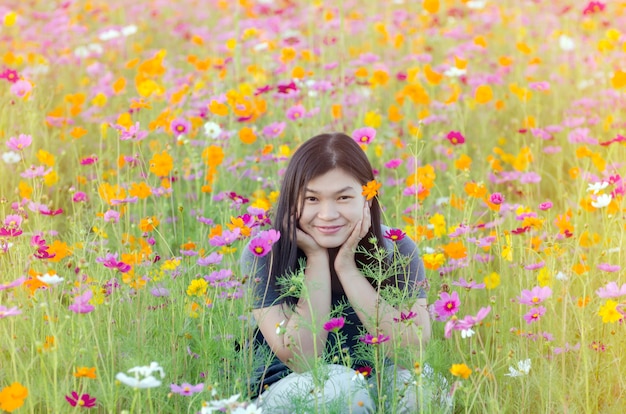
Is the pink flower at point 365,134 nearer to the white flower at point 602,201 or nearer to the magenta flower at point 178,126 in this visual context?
the white flower at point 602,201

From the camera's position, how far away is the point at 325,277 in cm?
215

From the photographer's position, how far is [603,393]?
2141 mm

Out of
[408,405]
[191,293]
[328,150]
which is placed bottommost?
[408,405]

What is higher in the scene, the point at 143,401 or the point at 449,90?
the point at 449,90

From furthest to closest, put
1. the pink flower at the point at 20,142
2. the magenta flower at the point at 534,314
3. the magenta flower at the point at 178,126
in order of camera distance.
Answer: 1. the magenta flower at the point at 178,126
2. the pink flower at the point at 20,142
3. the magenta flower at the point at 534,314

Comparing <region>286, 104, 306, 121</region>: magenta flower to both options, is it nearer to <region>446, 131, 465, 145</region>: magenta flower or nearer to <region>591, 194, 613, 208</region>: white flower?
<region>446, 131, 465, 145</region>: magenta flower

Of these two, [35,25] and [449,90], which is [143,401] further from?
[35,25]

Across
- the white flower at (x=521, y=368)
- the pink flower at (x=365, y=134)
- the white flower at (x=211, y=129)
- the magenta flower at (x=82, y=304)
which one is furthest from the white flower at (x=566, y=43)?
the magenta flower at (x=82, y=304)

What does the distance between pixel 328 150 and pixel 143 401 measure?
2.42 ft

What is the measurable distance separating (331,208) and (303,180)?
0.10 metres

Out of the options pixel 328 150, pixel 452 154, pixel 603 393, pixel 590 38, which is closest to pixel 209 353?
pixel 328 150

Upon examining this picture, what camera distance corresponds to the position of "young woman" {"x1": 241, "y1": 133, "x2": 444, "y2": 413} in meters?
2.04

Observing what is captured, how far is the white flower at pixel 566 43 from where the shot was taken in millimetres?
5055

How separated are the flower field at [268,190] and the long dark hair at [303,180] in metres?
0.10
